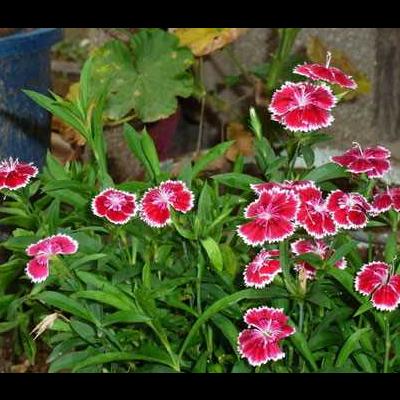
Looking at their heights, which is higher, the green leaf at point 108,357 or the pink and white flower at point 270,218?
the pink and white flower at point 270,218

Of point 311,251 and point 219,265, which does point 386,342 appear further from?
point 219,265

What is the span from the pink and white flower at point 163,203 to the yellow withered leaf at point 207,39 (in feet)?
6.11

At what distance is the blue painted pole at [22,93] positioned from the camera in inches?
108

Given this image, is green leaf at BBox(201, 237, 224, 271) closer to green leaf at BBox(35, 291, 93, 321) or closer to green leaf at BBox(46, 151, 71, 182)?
green leaf at BBox(35, 291, 93, 321)

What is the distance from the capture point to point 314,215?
1.60 metres

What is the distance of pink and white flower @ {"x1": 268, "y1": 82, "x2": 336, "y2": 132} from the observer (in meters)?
1.61

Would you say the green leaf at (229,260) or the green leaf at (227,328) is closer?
the green leaf at (227,328)

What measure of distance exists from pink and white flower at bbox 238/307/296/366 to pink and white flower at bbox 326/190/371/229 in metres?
0.16

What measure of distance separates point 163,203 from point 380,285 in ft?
1.15

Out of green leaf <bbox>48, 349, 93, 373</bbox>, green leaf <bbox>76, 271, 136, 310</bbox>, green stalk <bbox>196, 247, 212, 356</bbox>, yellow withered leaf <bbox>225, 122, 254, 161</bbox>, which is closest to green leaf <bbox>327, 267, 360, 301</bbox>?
green stalk <bbox>196, 247, 212, 356</bbox>

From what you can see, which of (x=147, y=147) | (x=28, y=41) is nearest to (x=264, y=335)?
(x=147, y=147)

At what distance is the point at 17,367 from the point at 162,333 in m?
1.20

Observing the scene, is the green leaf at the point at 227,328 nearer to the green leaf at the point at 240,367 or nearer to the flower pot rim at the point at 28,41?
the green leaf at the point at 240,367

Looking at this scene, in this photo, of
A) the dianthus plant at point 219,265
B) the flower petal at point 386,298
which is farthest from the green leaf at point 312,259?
the flower petal at point 386,298
